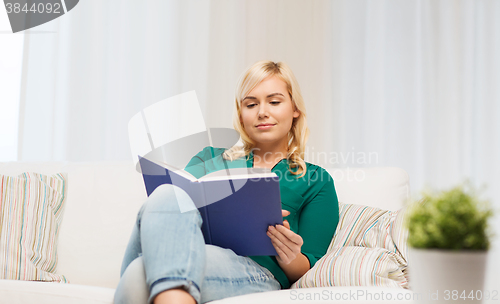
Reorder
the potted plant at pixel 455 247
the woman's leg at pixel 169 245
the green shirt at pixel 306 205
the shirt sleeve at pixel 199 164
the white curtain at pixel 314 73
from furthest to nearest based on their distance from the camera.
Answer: the white curtain at pixel 314 73, the shirt sleeve at pixel 199 164, the green shirt at pixel 306 205, the woman's leg at pixel 169 245, the potted plant at pixel 455 247

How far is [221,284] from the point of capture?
964 mm

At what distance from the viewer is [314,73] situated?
2695 mm

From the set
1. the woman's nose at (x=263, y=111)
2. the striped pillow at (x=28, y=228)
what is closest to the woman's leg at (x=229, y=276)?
the woman's nose at (x=263, y=111)

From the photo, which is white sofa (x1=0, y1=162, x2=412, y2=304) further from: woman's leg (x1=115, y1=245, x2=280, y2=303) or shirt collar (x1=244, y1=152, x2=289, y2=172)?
woman's leg (x1=115, y1=245, x2=280, y2=303)

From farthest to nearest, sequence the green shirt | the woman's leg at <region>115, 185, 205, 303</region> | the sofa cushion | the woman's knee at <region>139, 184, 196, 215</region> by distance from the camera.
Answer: the green shirt, the sofa cushion, the woman's knee at <region>139, 184, 196, 215</region>, the woman's leg at <region>115, 185, 205, 303</region>

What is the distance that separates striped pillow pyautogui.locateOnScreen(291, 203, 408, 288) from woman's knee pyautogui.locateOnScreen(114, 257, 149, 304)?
474mm

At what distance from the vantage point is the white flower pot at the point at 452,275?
0.43 m

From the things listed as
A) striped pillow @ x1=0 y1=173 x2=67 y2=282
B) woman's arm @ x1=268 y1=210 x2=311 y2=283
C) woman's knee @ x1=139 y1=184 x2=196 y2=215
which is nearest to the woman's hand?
woman's arm @ x1=268 y1=210 x2=311 y2=283

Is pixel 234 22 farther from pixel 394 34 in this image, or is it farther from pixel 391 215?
pixel 391 215

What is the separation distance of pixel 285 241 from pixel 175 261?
1.10 feet

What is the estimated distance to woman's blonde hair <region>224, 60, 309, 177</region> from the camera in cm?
151

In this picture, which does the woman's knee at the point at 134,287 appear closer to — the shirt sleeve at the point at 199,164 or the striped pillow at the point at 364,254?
the striped pillow at the point at 364,254

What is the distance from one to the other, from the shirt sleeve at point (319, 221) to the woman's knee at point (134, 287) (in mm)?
531

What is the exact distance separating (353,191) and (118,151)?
4.67 feet
